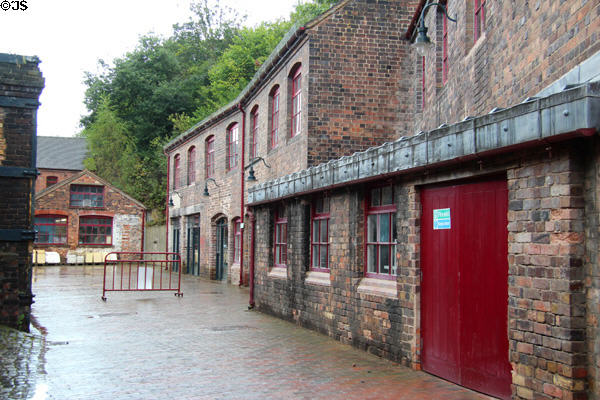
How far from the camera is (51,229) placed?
123ft

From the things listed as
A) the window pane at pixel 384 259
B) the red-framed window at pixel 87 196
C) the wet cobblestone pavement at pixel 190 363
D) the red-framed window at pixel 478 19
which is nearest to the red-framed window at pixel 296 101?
the wet cobblestone pavement at pixel 190 363

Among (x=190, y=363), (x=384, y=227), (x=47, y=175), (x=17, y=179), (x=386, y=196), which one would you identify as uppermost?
(x=47, y=175)

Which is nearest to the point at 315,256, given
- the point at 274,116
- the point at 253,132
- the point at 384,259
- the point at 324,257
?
the point at 324,257

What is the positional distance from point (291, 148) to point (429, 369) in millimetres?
8820

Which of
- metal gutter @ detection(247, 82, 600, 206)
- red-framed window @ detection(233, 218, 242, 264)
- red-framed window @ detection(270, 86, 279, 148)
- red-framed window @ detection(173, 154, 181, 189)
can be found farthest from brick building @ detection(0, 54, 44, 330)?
red-framed window @ detection(173, 154, 181, 189)

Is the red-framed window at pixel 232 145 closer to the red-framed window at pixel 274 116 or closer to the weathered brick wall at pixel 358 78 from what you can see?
the red-framed window at pixel 274 116

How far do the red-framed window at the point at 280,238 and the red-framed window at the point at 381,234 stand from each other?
3.85 metres

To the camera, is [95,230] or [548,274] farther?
[95,230]

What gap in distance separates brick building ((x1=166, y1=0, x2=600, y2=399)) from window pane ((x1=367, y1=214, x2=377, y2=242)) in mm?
32

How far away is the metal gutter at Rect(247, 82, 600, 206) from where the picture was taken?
4.92 meters

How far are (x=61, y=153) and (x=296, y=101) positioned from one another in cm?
3992

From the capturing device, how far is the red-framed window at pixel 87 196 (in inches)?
1501

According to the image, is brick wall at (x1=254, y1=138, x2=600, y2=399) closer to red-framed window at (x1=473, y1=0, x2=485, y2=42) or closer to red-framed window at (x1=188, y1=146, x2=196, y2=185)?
red-framed window at (x1=473, y1=0, x2=485, y2=42)

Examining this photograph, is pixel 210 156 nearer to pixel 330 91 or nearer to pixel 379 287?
pixel 330 91
